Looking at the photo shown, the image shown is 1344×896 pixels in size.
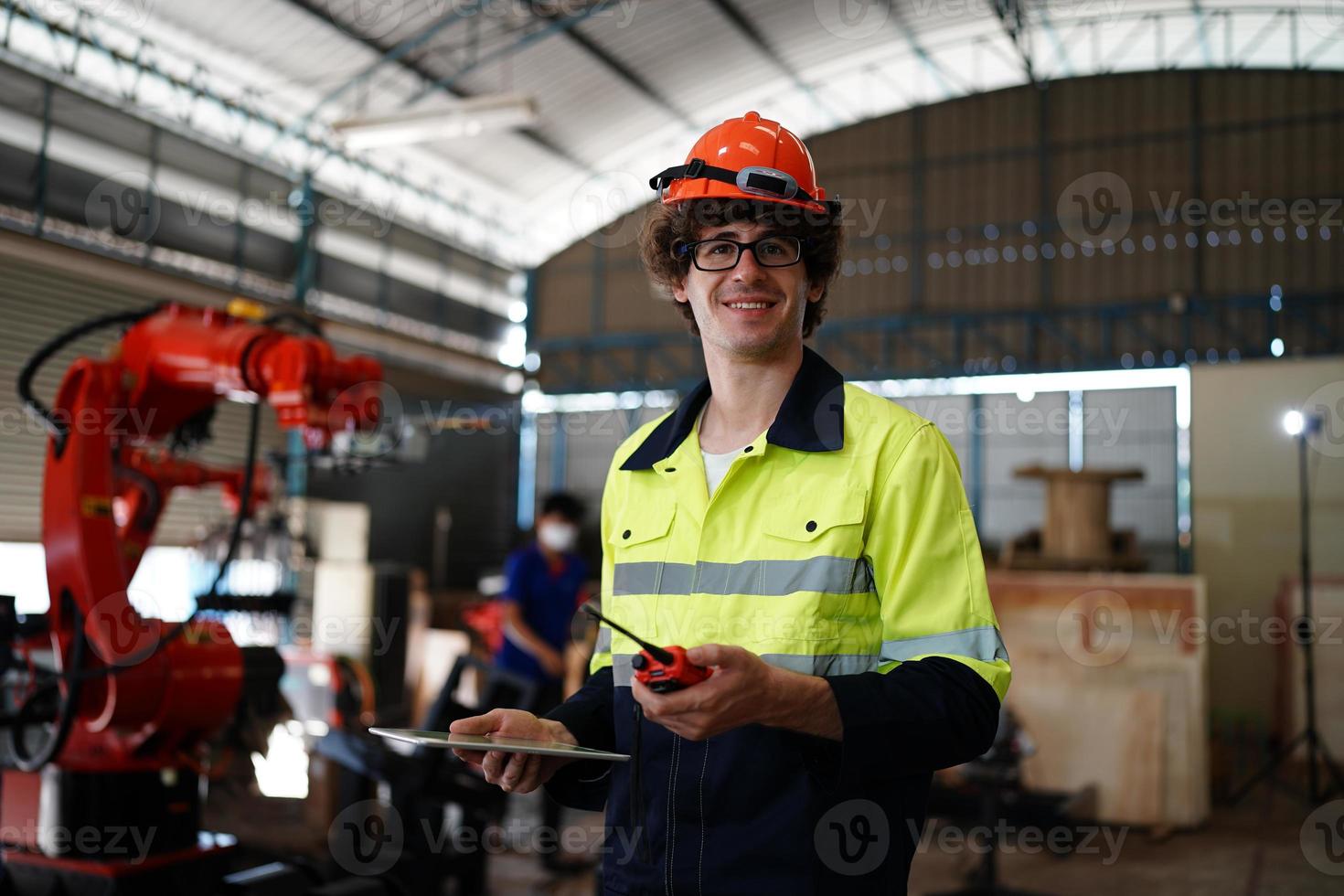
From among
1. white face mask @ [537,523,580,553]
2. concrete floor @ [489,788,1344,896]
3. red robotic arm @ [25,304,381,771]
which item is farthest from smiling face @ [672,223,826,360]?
white face mask @ [537,523,580,553]

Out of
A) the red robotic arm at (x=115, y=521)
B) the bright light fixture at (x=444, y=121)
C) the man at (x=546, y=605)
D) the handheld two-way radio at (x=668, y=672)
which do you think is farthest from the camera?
the bright light fixture at (x=444, y=121)

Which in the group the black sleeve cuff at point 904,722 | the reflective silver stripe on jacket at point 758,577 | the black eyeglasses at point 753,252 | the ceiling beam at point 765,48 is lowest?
the black sleeve cuff at point 904,722

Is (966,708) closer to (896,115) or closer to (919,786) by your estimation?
(919,786)

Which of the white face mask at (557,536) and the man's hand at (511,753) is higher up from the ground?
the white face mask at (557,536)

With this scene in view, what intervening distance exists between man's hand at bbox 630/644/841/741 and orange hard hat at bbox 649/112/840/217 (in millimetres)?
780

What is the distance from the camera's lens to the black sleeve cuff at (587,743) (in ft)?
5.74

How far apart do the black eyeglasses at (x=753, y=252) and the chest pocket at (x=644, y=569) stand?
0.38 metres

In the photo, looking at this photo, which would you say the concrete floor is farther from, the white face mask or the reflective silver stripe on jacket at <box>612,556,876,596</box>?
the reflective silver stripe on jacket at <box>612,556,876,596</box>

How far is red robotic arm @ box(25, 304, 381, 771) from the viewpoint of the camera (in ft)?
10.1

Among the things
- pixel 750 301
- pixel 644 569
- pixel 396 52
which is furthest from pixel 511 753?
pixel 396 52

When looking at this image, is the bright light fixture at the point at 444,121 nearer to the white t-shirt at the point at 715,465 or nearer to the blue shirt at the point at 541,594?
the blue shirt at the point at 541,594

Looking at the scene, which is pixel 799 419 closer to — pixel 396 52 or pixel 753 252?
pixel 753 252

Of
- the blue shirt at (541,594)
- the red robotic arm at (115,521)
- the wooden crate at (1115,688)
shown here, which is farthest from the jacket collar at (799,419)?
the wooden crate at (1115,688)

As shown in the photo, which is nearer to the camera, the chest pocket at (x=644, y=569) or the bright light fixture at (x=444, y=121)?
the chest pocket at (x=644, y=569)
